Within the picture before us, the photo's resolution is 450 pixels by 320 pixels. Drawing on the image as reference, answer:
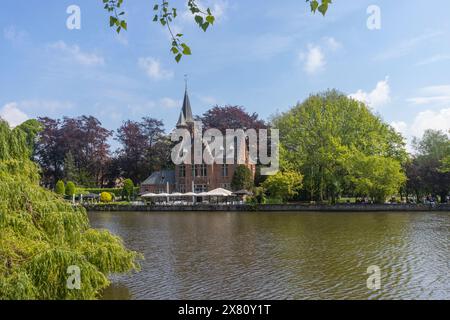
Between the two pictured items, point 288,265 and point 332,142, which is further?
point 332,142

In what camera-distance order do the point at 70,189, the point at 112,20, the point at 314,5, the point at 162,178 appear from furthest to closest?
the point at 162,178 < the point at 70,189 < the point at 112,20 < the point at 314,5

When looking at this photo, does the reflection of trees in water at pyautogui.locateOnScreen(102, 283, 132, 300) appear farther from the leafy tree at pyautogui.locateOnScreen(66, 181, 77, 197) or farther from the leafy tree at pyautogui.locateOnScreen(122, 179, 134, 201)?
the leafy tree at pyautogui.locateOnScreen(66, 181, 77, 197)

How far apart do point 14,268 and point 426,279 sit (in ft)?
32.6

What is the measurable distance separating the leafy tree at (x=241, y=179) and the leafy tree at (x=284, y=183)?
5.26 meters

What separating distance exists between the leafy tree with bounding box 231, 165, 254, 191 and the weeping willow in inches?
1550

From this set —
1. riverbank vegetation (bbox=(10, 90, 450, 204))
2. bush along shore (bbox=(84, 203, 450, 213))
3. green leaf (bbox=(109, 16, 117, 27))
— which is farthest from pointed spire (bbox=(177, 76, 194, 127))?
green leaf (bbox=(109, 16, 117, 27))

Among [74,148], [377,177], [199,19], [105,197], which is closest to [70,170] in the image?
[74,148]

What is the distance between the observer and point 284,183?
42750mm

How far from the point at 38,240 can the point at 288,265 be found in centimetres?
773

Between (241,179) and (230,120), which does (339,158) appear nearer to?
(241,179)

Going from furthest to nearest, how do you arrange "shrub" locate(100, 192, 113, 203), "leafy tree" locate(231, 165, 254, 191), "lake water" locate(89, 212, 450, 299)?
"shrub" locate(100, 192, 113, 203) < "leafy tree" locate(231, 165, 254, 191) < "lake water" locate(89, 212, 450, 299)

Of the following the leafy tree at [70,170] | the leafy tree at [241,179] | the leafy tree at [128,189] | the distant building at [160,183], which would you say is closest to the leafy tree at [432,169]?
the leafy tree at [241,179]

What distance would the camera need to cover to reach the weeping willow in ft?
24.0
